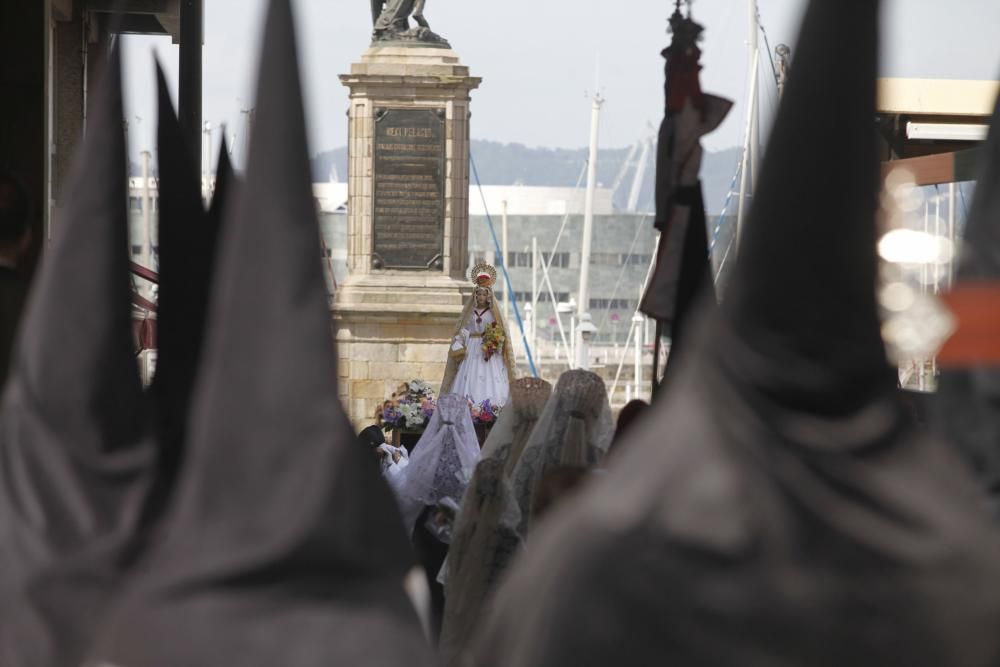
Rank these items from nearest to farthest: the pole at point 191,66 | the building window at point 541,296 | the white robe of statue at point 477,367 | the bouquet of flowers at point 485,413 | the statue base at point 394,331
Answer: the pole at point 191,66
the bouquet of flowers at point 485,413
the white robe of statue at point 477,367
the statue base at point 394,331
the building window at point 541,296

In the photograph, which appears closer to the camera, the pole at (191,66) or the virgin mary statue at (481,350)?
the pole at (191,66)

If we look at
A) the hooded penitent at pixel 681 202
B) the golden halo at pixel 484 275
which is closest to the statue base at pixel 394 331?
the golden halo at pixel 484 275

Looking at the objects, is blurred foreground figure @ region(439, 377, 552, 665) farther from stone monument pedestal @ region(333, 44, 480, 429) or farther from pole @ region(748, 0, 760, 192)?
stone monument pedestal @ region(333, 44, 480, 429)

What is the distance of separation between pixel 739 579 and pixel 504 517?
13.2 ft

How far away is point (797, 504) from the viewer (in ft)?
9.55

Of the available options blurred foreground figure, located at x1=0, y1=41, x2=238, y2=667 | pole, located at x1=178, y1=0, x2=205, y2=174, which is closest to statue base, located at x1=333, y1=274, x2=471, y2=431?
pole, located at x1=178, y1=0, x2=205, y2=174

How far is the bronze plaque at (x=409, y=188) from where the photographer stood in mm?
21594

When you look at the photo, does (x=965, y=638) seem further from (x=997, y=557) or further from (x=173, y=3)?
(x=173, y=3)

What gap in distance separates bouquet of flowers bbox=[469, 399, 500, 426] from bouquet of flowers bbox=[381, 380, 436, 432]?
0.37 m

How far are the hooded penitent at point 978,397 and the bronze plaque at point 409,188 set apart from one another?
17.8 meters

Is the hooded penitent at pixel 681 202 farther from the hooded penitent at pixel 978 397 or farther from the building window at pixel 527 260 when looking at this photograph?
the building window at pixel 527 260

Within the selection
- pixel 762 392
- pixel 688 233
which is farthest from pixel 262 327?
pixel 688 233

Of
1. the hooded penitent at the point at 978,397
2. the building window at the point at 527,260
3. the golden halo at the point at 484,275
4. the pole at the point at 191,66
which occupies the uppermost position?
the pole at the point at 191,66

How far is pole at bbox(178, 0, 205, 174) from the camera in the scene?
825 cm
